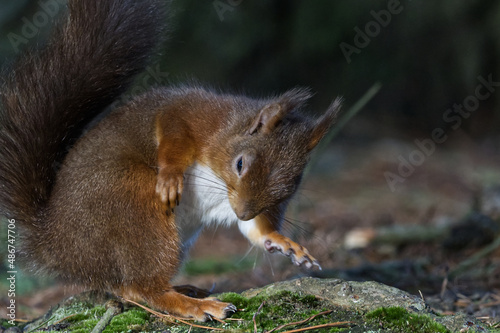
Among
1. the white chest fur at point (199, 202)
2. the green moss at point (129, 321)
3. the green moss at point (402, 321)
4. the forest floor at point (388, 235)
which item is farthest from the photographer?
the forest floor at point (388, 235)

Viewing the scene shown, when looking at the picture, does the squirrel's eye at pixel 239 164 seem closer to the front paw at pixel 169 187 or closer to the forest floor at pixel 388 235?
the front paw at pixel 169 187

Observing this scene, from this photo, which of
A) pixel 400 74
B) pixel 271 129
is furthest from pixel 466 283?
pixel 400 74

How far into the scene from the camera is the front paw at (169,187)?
2.36 metres

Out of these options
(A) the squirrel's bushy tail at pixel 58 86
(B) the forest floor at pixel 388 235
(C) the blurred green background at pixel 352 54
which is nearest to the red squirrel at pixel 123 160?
(A) the squirrel's bushy tail at pixel 58 86

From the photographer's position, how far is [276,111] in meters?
2.50

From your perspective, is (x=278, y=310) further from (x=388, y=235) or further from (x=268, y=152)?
(x=388, y=235)

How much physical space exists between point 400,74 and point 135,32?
510 cm

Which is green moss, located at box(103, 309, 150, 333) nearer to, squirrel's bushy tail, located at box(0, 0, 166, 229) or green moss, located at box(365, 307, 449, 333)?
squirrel's bushy tail, located at box(0, 0, 166, 229)

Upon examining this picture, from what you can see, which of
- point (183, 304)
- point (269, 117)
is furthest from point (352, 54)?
point (183, 304)

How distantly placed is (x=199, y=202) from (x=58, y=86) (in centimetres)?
78

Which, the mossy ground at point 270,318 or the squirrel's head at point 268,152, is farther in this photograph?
the squirrel's head at point 268,152

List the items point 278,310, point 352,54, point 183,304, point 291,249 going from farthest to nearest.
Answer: point 352,54, point 291,249, point 183,304, point 278,310

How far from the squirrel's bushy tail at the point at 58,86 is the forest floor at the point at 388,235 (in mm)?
527

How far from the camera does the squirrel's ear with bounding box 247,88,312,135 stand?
2.50 meters
